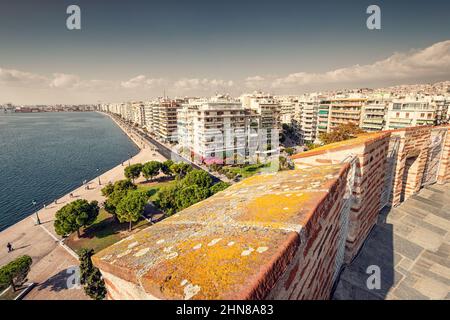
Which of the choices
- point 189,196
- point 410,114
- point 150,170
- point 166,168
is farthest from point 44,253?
point 410,114

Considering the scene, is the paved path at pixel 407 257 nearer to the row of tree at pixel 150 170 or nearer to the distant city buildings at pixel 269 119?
the row of tree at pixel 150 170

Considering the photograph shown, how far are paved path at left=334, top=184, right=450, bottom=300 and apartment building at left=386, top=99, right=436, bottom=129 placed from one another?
54.5 meters

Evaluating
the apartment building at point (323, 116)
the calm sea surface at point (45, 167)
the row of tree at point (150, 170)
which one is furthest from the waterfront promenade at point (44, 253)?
the apartment building at point (323, 116)

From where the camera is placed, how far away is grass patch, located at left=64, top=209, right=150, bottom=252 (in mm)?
23866

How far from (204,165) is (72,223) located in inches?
1312

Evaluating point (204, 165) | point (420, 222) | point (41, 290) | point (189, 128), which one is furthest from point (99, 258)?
point (189, 128)

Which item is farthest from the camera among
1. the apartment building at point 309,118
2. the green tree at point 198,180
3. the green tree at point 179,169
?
the apartment building at point 309,118

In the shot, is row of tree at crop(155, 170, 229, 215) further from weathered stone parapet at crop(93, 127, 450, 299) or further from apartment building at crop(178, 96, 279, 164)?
apartment building at crop(178, 96, 279, 164)

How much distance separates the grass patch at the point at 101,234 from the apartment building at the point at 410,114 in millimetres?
56586

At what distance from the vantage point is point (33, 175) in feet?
173

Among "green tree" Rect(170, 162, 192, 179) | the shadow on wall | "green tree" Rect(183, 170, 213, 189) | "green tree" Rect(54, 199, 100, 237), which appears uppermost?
the shadow on wall

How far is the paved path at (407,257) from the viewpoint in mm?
4494

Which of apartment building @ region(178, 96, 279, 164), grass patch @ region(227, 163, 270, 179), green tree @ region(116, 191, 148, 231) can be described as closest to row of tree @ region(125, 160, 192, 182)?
grass patch @ region(227, 163, 270, 179)
